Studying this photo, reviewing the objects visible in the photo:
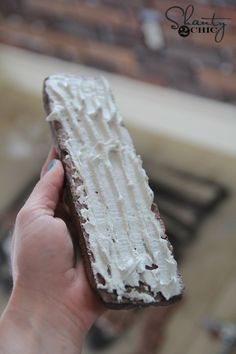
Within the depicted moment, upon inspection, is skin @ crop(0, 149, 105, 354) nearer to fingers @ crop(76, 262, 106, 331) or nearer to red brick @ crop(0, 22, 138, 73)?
fingers @ crop(76, 262, 106, 331)

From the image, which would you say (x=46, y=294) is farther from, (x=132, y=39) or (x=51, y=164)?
(x=132, y=39)

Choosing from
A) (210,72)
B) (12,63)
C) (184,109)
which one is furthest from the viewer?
(12,63)

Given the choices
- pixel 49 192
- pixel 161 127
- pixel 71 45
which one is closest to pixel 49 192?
pixel 49 192

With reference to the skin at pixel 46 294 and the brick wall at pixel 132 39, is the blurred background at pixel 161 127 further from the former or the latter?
the skin at pixel 46 294

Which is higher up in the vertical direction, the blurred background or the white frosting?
the white frosting

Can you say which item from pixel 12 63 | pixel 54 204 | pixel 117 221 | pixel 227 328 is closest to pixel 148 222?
pixel 117 221

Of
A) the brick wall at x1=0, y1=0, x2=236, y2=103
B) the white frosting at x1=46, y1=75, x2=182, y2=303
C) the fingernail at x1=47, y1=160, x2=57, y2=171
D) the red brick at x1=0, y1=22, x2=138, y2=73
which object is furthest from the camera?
the red brick at x1=0, y1=22, x2=138, y2=73

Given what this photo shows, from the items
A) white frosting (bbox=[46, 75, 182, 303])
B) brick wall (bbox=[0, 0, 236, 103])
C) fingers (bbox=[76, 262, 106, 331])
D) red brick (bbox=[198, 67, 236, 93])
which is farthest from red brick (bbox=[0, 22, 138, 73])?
fingers (bbox=[76, 262, 106, 331])

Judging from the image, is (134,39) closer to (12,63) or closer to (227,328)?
(12,63)
